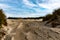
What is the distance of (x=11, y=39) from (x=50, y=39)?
3153 mm

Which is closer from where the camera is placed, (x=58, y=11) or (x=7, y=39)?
(x=7, y=39)

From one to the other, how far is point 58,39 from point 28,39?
8.31 feet

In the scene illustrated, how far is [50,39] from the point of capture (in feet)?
46.5

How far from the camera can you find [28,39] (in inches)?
586

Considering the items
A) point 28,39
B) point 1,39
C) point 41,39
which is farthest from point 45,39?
point 1,39

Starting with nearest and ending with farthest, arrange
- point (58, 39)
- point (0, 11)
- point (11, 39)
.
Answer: point (58, 39) → point (11, 39) → point (0, 11)

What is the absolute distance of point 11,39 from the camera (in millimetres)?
14742

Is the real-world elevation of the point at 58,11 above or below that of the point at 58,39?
below

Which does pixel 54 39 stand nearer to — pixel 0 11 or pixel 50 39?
pixel 50 39

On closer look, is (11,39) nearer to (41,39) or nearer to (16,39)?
(16,39)

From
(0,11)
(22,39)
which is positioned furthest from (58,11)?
(22,39)

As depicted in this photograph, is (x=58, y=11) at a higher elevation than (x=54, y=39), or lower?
lower

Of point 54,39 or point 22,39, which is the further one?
point 22,39

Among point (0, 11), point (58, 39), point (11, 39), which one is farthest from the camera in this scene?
point (0, 11)
